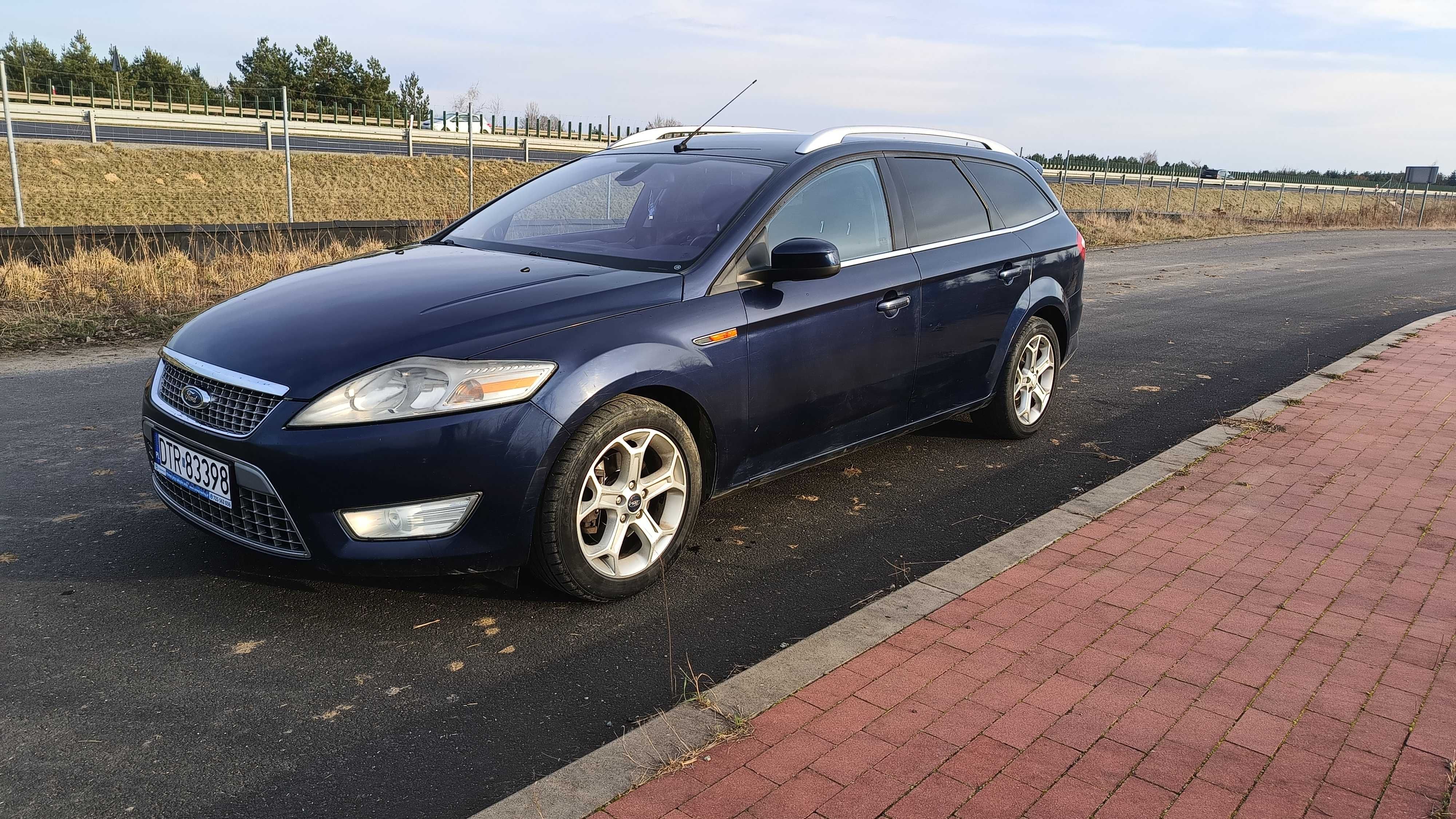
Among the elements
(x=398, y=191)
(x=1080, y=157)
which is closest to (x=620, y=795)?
(x=398, y=191)

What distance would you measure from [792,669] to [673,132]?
3.30m

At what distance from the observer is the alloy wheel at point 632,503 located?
3.67 meters

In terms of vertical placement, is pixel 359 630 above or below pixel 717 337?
below

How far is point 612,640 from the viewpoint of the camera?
11.5ft

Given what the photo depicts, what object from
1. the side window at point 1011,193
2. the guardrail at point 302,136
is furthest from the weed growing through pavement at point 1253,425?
the guardrail at point 302,136

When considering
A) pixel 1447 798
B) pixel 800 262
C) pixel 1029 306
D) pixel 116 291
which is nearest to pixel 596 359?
pixel 800 262

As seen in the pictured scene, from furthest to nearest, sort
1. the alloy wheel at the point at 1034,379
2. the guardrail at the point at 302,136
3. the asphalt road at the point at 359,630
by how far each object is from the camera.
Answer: the guardrail at the point at 302,136 < the alloy wheel at the point at 1034,379 < the asphalt road at the point at 359,630

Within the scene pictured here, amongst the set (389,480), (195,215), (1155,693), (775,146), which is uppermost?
(775,146)

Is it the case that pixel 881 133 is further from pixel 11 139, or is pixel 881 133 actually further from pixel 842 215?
pixel 11 139

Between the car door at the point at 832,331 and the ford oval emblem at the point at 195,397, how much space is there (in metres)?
1.96

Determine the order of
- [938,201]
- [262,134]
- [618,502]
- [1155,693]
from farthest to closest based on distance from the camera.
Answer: [262,134], [938,201], [618,502], [1155,693]

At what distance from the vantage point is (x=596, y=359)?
11.6 ft

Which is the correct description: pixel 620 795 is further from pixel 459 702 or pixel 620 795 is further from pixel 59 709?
pixel 59 709

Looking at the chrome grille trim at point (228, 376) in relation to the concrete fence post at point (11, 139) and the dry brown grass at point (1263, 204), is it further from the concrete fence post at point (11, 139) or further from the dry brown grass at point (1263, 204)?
the dry brown grass at point (1263, 204)
